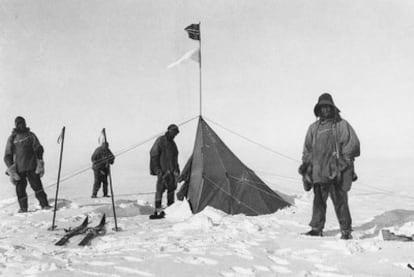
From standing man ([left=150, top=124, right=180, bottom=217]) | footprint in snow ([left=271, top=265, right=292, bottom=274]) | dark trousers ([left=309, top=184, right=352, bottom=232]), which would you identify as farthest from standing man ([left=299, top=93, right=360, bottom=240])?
standing man ([left=150, top=124, right=180, bottom=217])

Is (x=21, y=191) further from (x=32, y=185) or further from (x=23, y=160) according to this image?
(x=23, y=160)

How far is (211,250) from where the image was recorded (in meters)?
4.24

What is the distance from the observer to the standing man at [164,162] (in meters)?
8.48

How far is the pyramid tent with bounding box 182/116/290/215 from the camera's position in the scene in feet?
24.9

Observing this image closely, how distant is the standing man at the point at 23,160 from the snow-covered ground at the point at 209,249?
1.39m

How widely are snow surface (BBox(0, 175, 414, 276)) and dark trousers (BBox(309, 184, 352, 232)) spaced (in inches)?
11.5

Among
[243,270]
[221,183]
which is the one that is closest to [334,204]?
[243,270]

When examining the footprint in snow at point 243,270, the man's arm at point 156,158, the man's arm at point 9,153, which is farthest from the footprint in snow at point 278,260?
the man's arm at point 9,153

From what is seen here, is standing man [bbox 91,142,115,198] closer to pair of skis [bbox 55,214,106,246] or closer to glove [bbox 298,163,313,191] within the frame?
pair of skis [bbox 55,214,106,246]

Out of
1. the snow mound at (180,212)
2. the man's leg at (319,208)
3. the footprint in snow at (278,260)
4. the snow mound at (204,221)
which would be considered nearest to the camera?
the footprint in snow at (278,260)

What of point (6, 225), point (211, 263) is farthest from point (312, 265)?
point (6, 225)

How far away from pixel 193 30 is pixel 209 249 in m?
5.57

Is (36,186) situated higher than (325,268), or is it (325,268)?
(36,186)

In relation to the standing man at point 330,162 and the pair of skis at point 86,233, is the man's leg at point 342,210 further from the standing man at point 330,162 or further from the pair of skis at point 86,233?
the pair of skis at point 86,233
